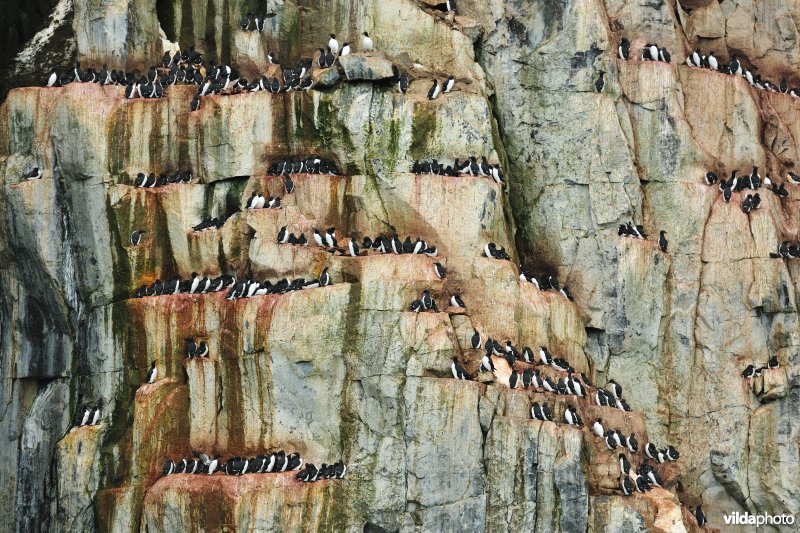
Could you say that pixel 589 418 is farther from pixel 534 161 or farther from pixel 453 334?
pixel 534 161

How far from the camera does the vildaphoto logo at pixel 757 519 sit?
49.9m

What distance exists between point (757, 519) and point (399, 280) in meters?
12.0

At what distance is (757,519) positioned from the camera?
50.2m

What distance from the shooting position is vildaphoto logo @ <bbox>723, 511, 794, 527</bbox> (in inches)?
1965

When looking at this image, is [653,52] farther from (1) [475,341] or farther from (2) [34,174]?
(2) [34,174]

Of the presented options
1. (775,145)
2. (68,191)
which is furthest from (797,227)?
(68,191)

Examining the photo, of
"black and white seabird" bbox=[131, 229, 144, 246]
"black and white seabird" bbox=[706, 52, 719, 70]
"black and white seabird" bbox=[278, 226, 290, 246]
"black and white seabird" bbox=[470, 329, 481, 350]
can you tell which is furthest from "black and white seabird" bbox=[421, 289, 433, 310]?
"black and white seabird" bbox=[706, 52, 719, 70]

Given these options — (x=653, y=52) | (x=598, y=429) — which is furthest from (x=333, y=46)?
(x=598, y=429)

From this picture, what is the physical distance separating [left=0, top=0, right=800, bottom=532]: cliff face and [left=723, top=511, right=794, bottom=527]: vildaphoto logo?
19 cm

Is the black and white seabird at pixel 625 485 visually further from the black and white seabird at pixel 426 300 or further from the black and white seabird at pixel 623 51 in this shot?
the black and white seabird at pixel 623 51

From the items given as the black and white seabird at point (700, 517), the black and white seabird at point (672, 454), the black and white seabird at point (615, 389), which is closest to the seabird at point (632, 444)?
the black and white seabird at point (672, 454)

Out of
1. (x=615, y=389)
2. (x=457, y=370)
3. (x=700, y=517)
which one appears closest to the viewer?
(x=457, y=370)

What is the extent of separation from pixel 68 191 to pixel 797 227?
20.1 meters

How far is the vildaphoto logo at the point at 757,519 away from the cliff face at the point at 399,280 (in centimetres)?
19
